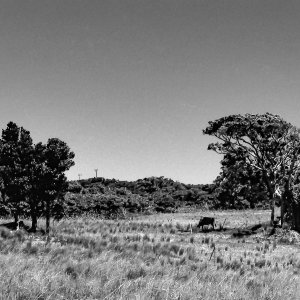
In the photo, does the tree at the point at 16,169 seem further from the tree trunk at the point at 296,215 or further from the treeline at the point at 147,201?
the tree trunk at the point at 296,215

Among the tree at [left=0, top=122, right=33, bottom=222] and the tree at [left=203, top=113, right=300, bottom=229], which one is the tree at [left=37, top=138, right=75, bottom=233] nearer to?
the tree at [left=0, top=122, right=33, bottom=222]

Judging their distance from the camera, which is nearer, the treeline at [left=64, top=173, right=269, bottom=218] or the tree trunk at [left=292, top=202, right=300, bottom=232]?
the tree trunk at [left=292, top=202, right=300, bottom=232]

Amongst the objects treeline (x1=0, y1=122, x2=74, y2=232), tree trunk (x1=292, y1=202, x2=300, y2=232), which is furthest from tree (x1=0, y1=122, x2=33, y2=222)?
tree trunk (x1=292, y1=202, x2=300, y2=232)

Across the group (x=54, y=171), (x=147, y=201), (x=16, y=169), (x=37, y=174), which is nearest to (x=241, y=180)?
(x=54, y=171)

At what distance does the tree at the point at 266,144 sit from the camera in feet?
94.2

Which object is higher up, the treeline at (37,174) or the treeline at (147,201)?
the treeline at (37,174)

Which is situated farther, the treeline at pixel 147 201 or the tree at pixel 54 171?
the treeline at pixel 147 201

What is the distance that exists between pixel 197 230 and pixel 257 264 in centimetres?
1781

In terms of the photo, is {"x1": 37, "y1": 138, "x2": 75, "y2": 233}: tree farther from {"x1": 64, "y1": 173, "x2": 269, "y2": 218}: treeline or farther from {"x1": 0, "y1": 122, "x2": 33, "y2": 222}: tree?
{"x1": 64, "y1": 173, "x2": 269, "y2": 218}: treeline

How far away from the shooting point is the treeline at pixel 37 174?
30484 millimetres

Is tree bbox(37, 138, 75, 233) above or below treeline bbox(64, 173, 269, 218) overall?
above

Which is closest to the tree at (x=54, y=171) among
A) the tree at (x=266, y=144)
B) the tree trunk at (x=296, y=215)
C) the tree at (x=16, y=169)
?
the tree at (x=16, y=169)

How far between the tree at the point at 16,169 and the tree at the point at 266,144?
51.1 ft

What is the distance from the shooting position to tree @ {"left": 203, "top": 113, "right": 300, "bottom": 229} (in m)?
28.7
